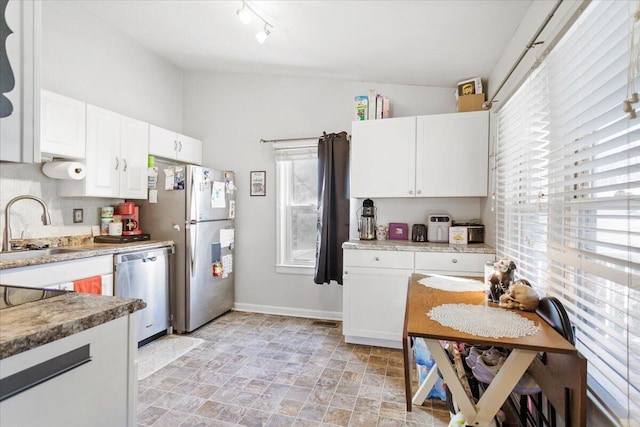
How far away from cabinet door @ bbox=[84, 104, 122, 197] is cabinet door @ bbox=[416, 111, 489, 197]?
9.10ft

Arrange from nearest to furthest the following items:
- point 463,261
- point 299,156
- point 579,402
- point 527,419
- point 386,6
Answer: point 579,402, point 527,419, point 386,6, point 463,261, point 299,156

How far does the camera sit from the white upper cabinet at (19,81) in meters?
0.85

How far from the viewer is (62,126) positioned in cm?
249

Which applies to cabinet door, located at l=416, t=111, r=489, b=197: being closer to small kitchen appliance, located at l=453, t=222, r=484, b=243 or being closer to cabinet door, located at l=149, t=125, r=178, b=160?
small kitchen appliance, located at l=453, t=222, r=484, b=243

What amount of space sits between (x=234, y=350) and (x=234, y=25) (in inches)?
110

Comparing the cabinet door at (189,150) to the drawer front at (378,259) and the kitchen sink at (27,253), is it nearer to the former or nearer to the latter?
the kitchen sink at (27,253)

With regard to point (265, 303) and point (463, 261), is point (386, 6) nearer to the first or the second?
point (463, 261)

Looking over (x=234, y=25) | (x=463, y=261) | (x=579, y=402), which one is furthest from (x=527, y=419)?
(x=234, y=25)

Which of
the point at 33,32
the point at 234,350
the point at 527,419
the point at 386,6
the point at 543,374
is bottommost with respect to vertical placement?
the point at 234,350

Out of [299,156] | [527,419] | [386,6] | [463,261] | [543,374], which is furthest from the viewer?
[299,156]

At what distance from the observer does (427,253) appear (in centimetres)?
274

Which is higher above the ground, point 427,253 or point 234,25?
point 234,25

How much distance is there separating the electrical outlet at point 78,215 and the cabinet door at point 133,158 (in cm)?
37

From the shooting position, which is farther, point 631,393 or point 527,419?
point 527,419
